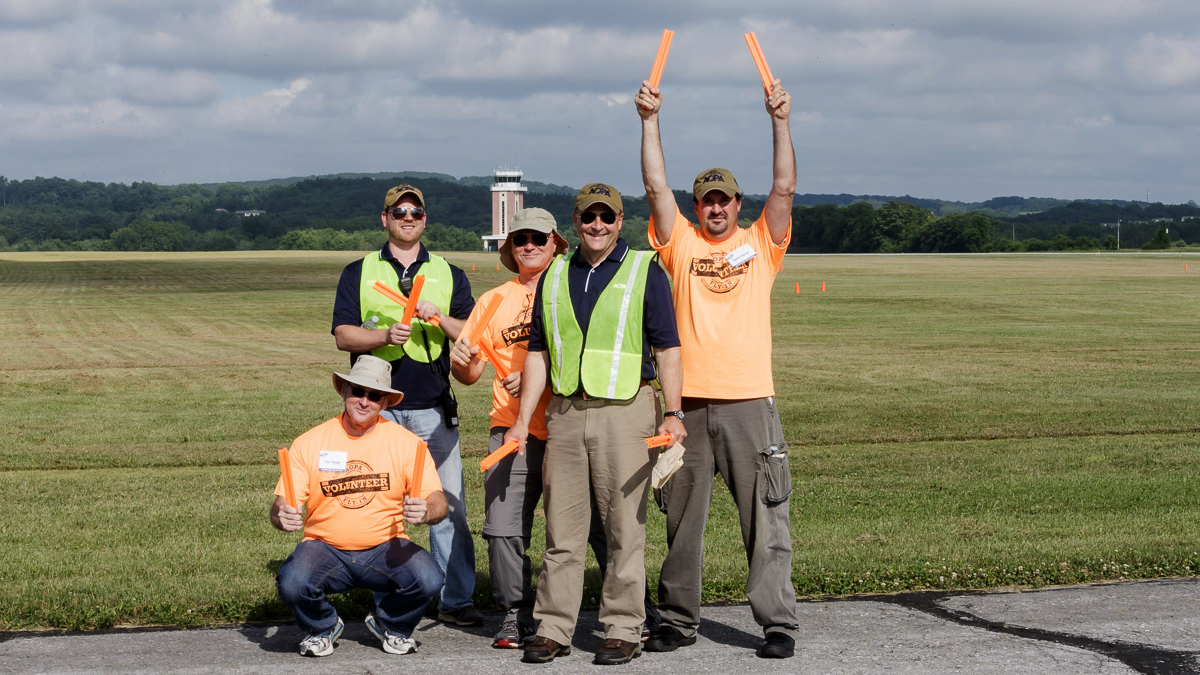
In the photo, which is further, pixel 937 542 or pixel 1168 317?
pixel 1168 317

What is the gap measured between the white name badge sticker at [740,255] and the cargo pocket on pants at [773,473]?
90 centimetres

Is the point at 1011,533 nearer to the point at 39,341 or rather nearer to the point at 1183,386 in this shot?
the point at 1183,386

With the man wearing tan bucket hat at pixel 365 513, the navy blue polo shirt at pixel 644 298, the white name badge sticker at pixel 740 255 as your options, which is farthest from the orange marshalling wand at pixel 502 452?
the white name badge sticker at pixel 740 255

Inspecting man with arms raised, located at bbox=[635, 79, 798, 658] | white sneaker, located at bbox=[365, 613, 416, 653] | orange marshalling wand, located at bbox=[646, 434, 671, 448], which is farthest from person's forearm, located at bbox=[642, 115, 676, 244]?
white sneaker, located at bbox=[365, 613, 416, 653]

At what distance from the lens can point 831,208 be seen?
178 metres

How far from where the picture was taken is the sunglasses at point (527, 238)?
6230 mm

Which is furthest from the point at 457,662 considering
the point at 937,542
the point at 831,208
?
the point at 831,208

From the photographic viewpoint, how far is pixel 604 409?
563cm

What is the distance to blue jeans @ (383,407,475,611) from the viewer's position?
6.31m

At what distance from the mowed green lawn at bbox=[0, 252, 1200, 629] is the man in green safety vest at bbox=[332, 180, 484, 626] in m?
0.45

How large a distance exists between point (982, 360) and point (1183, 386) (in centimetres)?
588

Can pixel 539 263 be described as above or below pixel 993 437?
above

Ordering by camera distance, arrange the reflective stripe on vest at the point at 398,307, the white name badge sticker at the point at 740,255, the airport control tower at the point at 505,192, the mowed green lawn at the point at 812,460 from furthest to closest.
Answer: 1. the airport control tower at the point at 505,192
2. the mowed green lawn at the point at 812,460
3. the reflective stripe on vest at the point at 398,307
4. the white name badge sticker at the point at 740,255

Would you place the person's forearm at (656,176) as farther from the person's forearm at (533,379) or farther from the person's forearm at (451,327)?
the person's forearm at (451,327)
